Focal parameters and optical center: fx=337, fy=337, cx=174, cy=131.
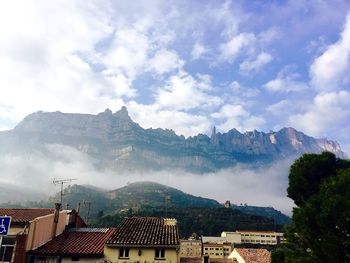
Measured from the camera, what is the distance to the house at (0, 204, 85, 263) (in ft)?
98.3

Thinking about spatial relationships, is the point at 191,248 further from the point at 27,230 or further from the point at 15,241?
the point at 15,241

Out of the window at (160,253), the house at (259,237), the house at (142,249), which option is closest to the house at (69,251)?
the house at (142,249)

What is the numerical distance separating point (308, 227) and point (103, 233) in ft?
78.5

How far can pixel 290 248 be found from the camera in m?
24.9

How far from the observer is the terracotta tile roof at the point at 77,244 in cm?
3167

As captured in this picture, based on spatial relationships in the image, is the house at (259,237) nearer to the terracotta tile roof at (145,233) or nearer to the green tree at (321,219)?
the terracotta tile roof at (145,233)

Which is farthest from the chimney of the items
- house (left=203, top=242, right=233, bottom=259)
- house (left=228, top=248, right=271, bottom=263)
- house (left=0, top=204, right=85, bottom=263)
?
house (left=203, top=242, right=233, bottom=259)

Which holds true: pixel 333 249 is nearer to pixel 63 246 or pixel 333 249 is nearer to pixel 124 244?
pixel 124 244

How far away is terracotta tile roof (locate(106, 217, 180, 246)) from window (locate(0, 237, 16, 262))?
843 cm

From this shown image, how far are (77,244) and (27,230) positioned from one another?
535cm

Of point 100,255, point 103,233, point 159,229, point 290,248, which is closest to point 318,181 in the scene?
point 290,248

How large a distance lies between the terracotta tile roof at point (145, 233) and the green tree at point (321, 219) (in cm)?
1156

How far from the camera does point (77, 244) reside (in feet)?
111

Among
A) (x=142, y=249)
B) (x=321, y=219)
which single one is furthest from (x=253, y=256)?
(x=321, y=219)
